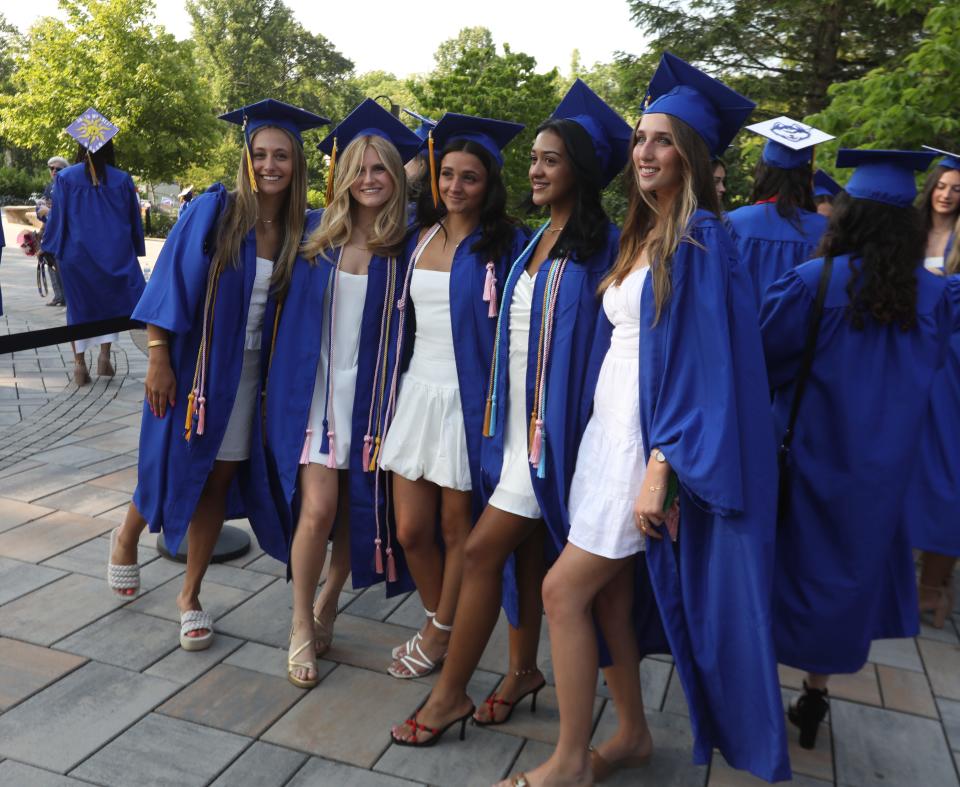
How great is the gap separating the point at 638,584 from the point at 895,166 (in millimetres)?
1399

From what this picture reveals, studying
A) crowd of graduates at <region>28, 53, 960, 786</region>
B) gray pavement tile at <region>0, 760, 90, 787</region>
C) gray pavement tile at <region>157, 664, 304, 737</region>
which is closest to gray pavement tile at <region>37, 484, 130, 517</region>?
crowd of graduates at <region>28, 53, 960, 786</region>

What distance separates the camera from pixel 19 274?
1482 centimetres

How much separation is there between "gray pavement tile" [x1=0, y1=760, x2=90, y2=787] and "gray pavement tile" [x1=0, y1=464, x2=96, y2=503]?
2.42m

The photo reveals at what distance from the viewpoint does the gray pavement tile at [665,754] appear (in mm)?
2729

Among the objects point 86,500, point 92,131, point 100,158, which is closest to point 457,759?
point 86,500

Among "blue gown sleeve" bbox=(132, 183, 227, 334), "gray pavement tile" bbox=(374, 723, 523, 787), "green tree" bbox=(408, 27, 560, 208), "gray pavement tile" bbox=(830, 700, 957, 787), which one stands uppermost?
"green tree" bbox=(408, 27, 560, 208)

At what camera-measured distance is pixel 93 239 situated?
759 centimetres

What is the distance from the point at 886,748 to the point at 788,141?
2199 millimetres

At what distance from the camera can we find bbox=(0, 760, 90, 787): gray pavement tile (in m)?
2.53

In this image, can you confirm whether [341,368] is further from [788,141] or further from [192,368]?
[788,141]

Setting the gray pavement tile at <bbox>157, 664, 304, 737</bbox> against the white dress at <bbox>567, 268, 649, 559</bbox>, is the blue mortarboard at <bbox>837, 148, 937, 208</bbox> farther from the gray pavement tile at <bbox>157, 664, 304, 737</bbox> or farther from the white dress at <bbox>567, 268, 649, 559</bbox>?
the gray pavement tile at <bbox>157, 664, 304, 737</bbox>

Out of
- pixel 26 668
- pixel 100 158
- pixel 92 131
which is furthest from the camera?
pixel 100 158

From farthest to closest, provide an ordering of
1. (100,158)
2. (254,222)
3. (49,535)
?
(100,158) → (49,535) → (254,222)

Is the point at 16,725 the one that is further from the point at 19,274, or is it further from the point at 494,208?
Answer: the point at 19,274
